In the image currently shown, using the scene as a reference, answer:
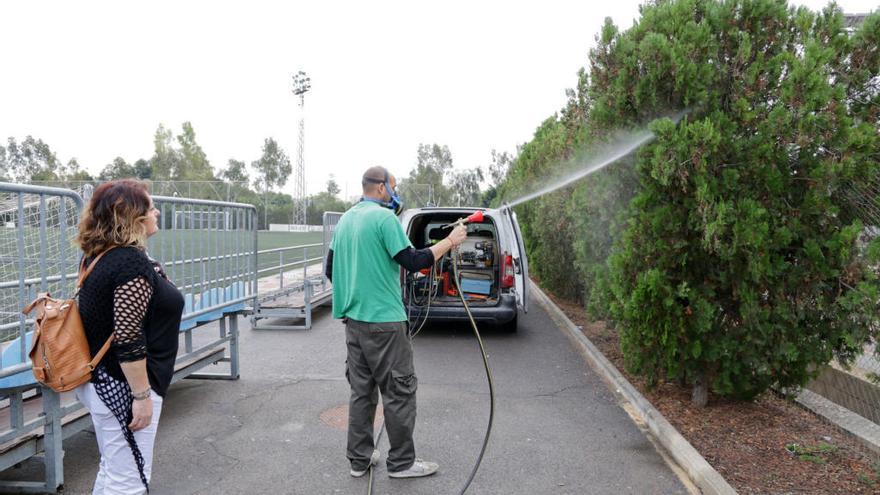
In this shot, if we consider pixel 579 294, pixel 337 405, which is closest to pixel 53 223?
pixel 337 405

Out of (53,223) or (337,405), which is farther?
(337,405)

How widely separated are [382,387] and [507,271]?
4194mm

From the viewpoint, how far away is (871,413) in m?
4.81

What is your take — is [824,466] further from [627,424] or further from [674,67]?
[674,67]

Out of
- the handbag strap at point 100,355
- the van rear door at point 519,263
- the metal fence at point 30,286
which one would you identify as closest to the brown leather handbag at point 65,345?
the handbag strap at point 100,355

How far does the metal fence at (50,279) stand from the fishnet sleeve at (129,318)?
2.82 feet

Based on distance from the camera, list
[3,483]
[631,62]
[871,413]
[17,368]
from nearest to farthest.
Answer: [17,368] → [3,483] → [631,62] → [871,413]

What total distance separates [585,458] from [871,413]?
2925mm

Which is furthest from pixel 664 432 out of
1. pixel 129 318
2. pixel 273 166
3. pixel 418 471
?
pixel 273 166

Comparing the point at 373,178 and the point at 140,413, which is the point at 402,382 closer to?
the point at 373,178

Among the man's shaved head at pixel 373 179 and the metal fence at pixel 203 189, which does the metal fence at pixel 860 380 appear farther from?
the metal fence at pixel 203 189

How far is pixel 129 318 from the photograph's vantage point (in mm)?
2100

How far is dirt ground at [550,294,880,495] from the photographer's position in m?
3.32

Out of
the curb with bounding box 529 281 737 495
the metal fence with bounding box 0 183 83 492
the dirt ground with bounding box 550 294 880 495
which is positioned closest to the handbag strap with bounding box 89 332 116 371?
the metal fence with bounding box 0 183 83 492
